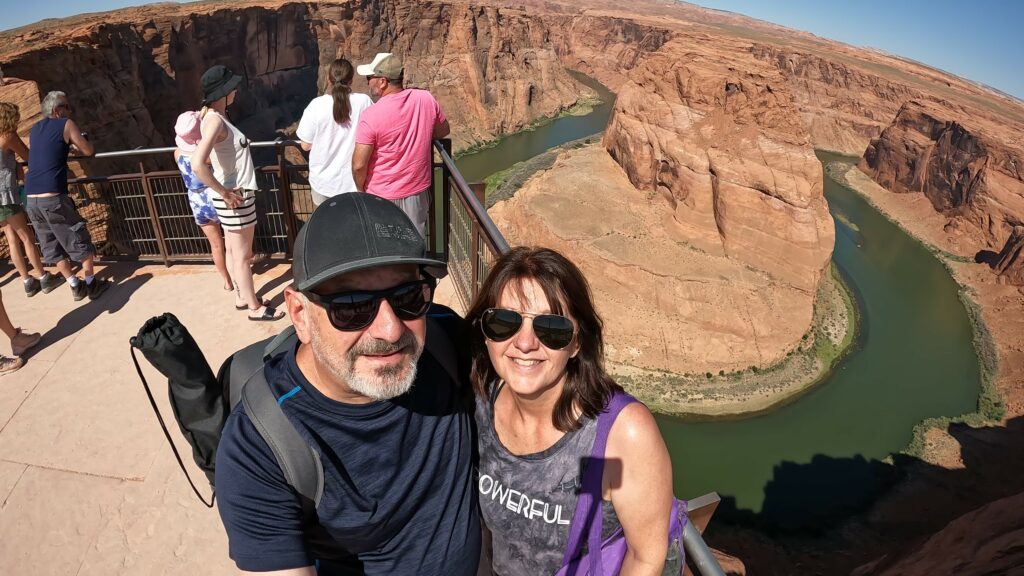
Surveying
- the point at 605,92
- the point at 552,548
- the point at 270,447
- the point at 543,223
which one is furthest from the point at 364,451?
the point at 605,92

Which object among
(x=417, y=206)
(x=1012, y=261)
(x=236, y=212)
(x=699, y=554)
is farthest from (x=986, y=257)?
(x=236, y=212)

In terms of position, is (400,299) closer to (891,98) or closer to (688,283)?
(688,283)

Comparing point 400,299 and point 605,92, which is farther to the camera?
point 605,92

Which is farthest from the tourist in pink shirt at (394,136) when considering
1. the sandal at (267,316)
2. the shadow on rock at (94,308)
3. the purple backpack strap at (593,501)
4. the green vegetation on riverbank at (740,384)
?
the green vegetation on riverbank at (740,384)

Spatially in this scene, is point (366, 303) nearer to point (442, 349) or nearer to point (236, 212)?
point (442, 349)

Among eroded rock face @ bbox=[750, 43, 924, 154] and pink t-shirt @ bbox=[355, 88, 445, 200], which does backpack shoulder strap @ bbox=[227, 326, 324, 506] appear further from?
eroded rock face @ bbox=[750, 43, 924, 154]

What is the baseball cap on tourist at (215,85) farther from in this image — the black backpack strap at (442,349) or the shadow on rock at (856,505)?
the shadow on rock at (856,505)
